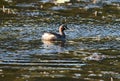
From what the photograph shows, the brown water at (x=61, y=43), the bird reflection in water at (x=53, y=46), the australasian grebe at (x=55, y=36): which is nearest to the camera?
the brown water at (x=61, y=43)

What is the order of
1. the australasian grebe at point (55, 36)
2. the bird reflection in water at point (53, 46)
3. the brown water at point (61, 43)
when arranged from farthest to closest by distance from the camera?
the australasian grebe at point (55, 36) < the bird reflection in water at point (53, 46) < the brown water at point (61, 43)

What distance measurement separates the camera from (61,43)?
2338 centimetres

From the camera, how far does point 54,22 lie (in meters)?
26.5

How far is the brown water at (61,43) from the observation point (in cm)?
1747

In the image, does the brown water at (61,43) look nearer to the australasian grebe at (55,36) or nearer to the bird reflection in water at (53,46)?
the bird reflection in water at (53,46)

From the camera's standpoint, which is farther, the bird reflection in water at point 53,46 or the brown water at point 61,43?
the bird reflection in water at point 53,46

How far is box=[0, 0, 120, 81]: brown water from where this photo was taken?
57.3 ft

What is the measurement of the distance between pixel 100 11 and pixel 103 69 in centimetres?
1232

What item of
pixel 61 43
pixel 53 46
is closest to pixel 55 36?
pixel 61 43

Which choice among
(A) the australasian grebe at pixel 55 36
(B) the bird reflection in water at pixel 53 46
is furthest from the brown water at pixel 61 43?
(A) the australasian grebe at pixel 55 36

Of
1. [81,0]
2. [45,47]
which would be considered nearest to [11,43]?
[45,47]

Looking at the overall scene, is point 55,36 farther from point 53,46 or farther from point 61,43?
point 53,46

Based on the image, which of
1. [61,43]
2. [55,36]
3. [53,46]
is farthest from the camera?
[55,36]

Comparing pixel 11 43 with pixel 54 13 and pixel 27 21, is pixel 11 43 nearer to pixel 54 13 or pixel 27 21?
pixel 27 21
